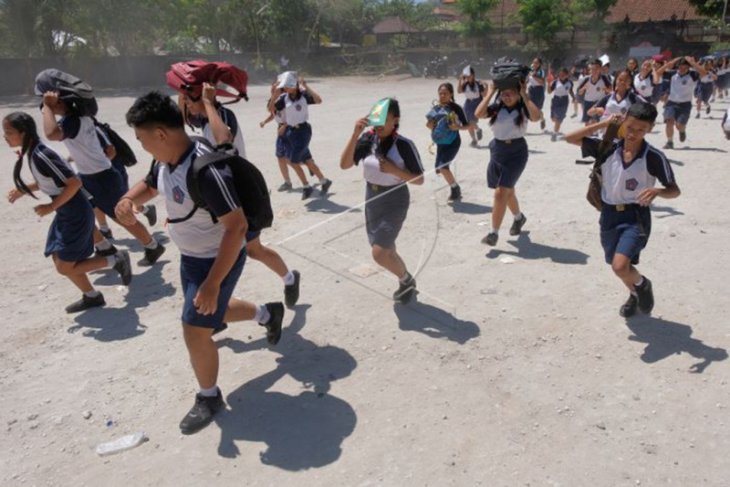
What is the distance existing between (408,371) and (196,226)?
5.92 ft

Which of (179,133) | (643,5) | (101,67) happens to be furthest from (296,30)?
(179,133)

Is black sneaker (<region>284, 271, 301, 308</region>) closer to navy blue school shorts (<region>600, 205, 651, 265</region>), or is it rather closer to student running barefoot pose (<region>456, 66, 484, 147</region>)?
navy blue school shorts (<region>600, 205, 651, 265</region>)

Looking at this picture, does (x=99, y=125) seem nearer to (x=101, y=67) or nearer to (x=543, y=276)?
(x=543, y=276)

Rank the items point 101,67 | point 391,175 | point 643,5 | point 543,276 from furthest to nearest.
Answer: point 643,5 < point 101,67 < point 543,276 < point 391,175

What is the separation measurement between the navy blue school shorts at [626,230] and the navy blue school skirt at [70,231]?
14.3ft

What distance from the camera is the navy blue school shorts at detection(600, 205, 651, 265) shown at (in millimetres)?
4281

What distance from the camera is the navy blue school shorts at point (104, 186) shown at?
5.95 meters

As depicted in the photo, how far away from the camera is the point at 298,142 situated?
8.39 meters

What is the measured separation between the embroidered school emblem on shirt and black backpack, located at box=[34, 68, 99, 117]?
3.16m

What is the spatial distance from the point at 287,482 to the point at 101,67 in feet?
117

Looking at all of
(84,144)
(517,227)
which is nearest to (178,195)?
(84,144)

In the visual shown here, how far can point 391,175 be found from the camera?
4.64 m

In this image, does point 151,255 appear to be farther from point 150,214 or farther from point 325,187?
point 325,187

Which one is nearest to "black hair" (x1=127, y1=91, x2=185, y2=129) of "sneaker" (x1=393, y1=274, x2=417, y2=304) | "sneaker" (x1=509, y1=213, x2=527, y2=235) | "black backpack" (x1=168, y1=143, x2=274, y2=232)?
"black backpack" (x1=168, y1=143, x2=274, y2=232)
